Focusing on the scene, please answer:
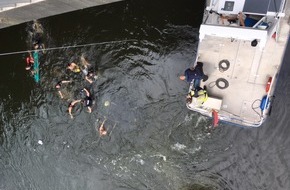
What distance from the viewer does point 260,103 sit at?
12.8 metres

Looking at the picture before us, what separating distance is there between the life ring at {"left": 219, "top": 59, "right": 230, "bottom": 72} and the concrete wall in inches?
205

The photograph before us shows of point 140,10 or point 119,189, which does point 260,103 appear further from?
point 119,189

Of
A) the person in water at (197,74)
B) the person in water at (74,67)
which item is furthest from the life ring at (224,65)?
the person in water at (74,67)

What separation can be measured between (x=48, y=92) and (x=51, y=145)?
2705mm

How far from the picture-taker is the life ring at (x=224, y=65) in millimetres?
12766

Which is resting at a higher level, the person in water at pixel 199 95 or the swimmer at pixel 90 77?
the person in water at pixel 199 95

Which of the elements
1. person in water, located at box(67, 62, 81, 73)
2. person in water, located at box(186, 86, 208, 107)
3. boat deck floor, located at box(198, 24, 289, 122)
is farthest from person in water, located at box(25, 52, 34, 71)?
boat deck floor, located at box(198, 24, 289, 122)

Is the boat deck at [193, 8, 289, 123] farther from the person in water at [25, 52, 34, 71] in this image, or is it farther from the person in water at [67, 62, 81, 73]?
the person in water at [25, 52, 34, 71]

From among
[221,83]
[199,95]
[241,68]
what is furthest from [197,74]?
[241,68]

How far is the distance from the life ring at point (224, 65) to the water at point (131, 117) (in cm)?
218

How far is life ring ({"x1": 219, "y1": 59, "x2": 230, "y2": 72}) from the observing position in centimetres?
1277

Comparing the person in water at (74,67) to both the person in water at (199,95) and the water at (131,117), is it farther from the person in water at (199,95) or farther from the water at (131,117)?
the person in water at (199,95)

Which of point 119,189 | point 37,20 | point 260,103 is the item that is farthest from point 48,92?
point 260,103

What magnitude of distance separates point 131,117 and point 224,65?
519 centimetres
